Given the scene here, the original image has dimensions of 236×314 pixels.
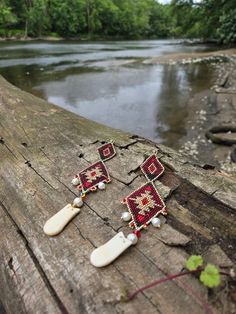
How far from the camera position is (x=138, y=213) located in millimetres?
1056

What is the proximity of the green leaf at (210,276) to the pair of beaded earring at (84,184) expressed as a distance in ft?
1.88

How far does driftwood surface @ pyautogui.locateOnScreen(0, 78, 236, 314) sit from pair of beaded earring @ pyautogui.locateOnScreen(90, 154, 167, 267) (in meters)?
0.03

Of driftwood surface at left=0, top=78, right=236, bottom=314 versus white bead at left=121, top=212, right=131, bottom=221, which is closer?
driftwood surface at left=0, top=78, right=236, bottom=314

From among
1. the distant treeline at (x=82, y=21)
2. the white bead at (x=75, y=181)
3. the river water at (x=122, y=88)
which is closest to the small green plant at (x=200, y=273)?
the white bead at (x=75, y=181)

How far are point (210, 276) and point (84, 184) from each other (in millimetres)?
707

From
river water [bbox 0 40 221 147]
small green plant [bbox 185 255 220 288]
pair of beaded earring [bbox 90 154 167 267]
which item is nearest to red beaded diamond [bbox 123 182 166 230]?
pair of beaded earring [bbox 90 154 167 267]

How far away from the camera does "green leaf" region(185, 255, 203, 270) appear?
0.80 meters

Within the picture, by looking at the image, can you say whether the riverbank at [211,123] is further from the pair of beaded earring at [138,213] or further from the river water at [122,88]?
the pair of beaded earring at [138,213]

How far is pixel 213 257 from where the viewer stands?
860mm

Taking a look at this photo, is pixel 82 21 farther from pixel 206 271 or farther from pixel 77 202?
pixel 206 271

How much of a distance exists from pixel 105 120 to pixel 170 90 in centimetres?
318

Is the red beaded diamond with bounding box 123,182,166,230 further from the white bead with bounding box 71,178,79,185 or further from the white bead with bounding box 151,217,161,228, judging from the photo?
the white bead with bounding box 71,178,79,185

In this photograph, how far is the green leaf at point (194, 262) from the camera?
2.62 ft

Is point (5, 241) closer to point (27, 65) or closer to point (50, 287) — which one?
point (50, 287)
